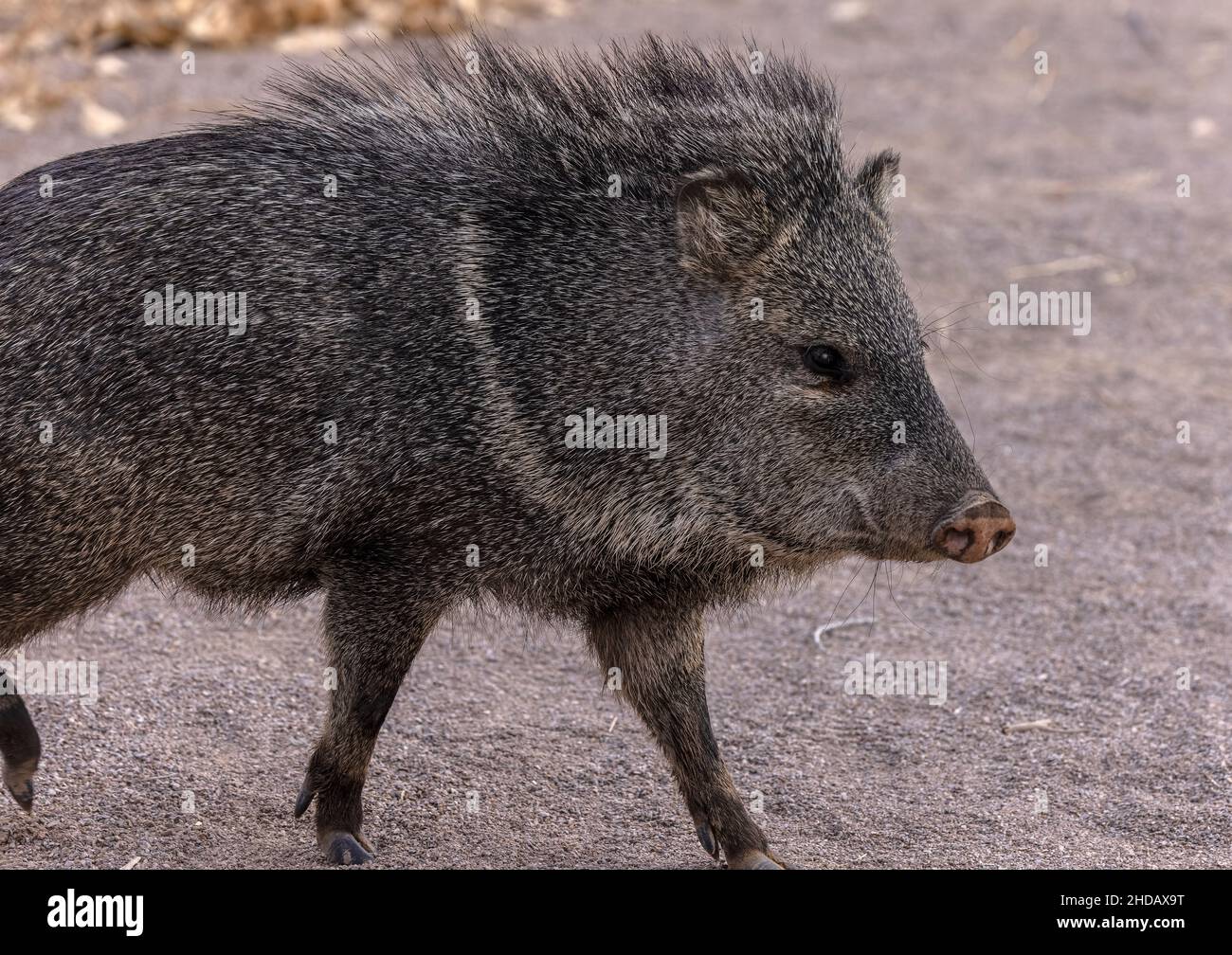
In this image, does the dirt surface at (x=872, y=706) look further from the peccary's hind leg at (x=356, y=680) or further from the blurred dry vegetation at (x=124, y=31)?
the blurred dry vegetation at (x=124, y=31)

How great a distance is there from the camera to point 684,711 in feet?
13.5

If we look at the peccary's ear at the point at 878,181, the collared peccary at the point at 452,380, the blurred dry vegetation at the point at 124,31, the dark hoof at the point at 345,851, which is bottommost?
the dark hoof at the point at 345,851

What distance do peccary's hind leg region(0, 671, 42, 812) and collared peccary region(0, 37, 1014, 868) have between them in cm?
31

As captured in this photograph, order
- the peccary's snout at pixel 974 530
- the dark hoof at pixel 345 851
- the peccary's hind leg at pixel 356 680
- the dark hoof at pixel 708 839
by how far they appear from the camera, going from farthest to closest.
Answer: the dark hoof at pixel 708 839, the dark hoof at pixel 345 851, the peccary's hind leg at pixel 356 680, the peccary's snout at pixel 974 530

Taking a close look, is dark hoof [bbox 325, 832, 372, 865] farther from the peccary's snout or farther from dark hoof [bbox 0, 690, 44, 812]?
the peccary's snout

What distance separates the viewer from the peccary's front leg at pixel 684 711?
4.07m

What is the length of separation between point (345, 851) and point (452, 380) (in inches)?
47.3

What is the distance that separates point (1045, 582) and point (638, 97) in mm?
2659

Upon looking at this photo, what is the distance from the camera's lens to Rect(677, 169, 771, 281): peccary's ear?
12.4 ft

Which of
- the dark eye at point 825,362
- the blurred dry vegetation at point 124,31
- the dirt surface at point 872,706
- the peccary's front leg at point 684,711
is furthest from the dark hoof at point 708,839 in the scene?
the blurred dry vegetation at point 124,31

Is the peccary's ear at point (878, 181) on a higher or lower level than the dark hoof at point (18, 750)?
higher

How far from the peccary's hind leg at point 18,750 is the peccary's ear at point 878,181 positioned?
96.8 inches

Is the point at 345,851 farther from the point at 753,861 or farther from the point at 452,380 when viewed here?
the point at 452,380

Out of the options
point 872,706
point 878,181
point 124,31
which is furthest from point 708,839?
point 124,31
